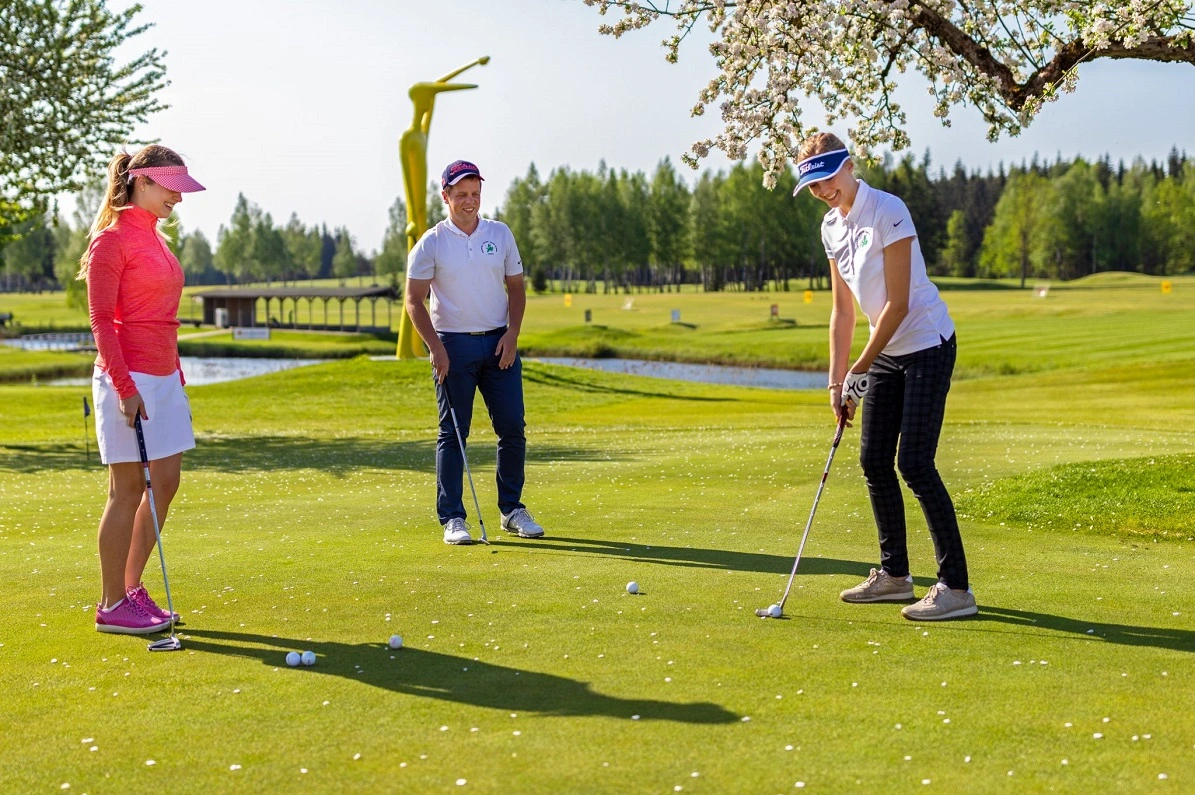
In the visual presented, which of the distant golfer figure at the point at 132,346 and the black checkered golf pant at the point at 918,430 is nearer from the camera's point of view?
the distant golfer figure at the point at 132,346

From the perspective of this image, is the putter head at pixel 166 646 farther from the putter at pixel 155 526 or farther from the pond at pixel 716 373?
the pond at pixel 716 373

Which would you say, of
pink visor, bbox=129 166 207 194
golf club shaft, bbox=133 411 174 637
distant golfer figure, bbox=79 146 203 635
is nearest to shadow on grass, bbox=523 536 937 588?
golf club shaft, bbox=133 411 174 637

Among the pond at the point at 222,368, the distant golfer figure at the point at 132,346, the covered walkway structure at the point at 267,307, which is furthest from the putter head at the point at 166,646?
the covered walkway structure at the point at 267,307

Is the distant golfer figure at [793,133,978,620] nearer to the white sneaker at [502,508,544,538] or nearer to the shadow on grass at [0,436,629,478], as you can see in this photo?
the white sneaker at [502,508,544,538]

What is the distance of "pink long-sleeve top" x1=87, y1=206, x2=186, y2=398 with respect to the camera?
6.77m

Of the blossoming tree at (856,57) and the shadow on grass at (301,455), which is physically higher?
the blossoming tree at (856,57)

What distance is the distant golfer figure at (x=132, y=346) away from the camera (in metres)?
6.80

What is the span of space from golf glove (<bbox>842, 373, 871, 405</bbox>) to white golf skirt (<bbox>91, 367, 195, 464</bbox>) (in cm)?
371

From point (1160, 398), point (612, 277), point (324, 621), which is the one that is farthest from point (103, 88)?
point (612, 277)

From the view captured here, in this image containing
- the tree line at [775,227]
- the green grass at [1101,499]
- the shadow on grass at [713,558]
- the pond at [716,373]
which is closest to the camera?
the shadow on grass at [713,558]

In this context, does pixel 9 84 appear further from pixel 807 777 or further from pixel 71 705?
pixel 807 777

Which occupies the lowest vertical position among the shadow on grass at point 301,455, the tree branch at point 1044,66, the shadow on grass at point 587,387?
the shadow on grass at point 587,387

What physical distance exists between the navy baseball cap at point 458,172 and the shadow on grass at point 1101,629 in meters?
4.92

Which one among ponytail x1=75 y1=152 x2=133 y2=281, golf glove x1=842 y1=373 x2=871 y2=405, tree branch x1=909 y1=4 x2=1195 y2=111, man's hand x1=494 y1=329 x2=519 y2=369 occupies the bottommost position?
golf glove x1=842 y1=373 x2=871 y2=405
